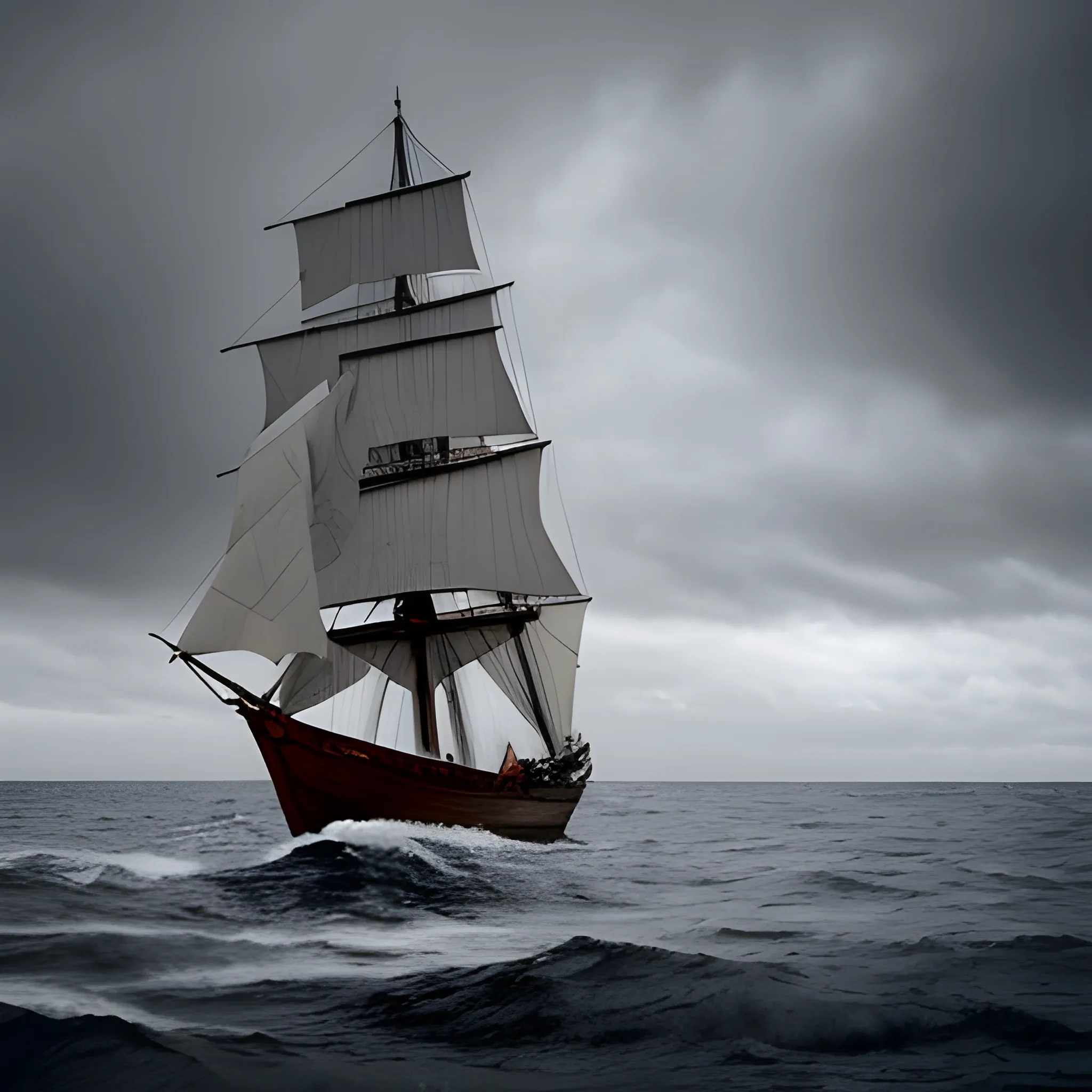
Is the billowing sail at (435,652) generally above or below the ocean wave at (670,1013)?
above

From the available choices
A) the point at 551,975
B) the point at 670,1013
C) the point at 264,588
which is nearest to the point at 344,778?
the point at 264,588

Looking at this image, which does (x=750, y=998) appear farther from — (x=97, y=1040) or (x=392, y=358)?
(x=392, y=358)

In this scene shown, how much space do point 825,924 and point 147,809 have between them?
225ft

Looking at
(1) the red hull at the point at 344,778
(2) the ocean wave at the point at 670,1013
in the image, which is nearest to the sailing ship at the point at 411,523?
(1) the red hull at the point at 344,778

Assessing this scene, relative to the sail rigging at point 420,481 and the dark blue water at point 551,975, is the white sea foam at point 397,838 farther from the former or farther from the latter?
the sail rigging at point 420,481

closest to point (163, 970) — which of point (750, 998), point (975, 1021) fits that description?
point (750, 998)

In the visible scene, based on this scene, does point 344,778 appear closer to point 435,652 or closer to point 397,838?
point 397,838

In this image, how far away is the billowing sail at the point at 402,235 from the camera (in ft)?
150

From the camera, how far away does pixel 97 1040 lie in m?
6.97

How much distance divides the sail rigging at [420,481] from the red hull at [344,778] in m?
5.24

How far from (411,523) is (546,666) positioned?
32.1ft

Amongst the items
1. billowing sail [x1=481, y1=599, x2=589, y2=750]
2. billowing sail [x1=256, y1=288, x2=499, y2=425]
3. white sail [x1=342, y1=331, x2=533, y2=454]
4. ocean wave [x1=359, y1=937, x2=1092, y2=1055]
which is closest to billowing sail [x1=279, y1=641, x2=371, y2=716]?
billowing sail [x1=481, y1=599, x2=589, y2=750]

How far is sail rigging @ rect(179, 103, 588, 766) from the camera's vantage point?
3909 cm

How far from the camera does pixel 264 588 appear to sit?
26516 mm
